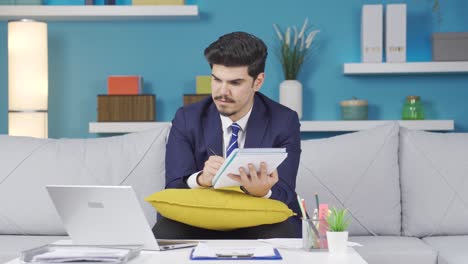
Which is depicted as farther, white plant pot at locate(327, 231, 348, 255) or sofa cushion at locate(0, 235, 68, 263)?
sofa cushion at locate(0, 235, 68, 263)

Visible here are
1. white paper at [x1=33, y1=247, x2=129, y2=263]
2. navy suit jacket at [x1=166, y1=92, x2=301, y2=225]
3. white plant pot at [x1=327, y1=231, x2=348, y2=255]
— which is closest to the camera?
white paper at [x1=33, y1=247, x2=129, y2=263]

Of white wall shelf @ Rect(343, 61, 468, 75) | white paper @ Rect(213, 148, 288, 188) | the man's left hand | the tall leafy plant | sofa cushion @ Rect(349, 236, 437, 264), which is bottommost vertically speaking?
sofa cushion @ Rect(349, 236, 437, 264)

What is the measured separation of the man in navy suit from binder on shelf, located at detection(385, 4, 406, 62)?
1.65 metres

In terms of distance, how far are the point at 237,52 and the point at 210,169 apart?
417 millimetres

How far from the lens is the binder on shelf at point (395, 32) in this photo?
4.04 m

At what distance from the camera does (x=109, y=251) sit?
1772 mm

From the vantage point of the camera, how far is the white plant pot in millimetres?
1832

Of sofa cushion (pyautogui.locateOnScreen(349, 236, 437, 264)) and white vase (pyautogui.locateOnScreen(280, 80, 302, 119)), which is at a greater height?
white vase (pyautogui.locateOnScreen(280, 80, 302, 119))

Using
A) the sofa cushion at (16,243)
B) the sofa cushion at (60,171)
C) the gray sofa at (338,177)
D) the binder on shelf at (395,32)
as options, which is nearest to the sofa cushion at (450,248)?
the gray sofa at (338,177)

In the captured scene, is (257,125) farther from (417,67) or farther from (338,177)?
(417,67)

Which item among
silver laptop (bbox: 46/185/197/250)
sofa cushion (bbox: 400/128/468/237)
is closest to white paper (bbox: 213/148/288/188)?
silver laptop (bbox: 46/185/197/250)

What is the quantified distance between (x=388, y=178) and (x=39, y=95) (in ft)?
6.01

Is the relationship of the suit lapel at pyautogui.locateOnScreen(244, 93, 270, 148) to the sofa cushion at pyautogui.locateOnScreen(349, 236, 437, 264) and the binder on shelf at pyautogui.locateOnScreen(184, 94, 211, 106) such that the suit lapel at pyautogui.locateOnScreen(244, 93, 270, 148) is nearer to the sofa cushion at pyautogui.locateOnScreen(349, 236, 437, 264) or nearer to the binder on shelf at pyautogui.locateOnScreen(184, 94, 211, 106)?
the sofa cushion at pyautogui.locateOnScreen(349, 236, 437, 264)

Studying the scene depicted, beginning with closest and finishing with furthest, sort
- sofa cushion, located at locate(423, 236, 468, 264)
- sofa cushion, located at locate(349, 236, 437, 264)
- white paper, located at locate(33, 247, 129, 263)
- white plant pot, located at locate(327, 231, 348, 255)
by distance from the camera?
white paper, located at locate(33, 247, 129, 263) → white plant pot, located at locate(327, 231, 348, 255) → sofa cushion, located at locate(423, 236, 468, 264) → sofa cushion, located at locate(349, 236, 437, 264)
